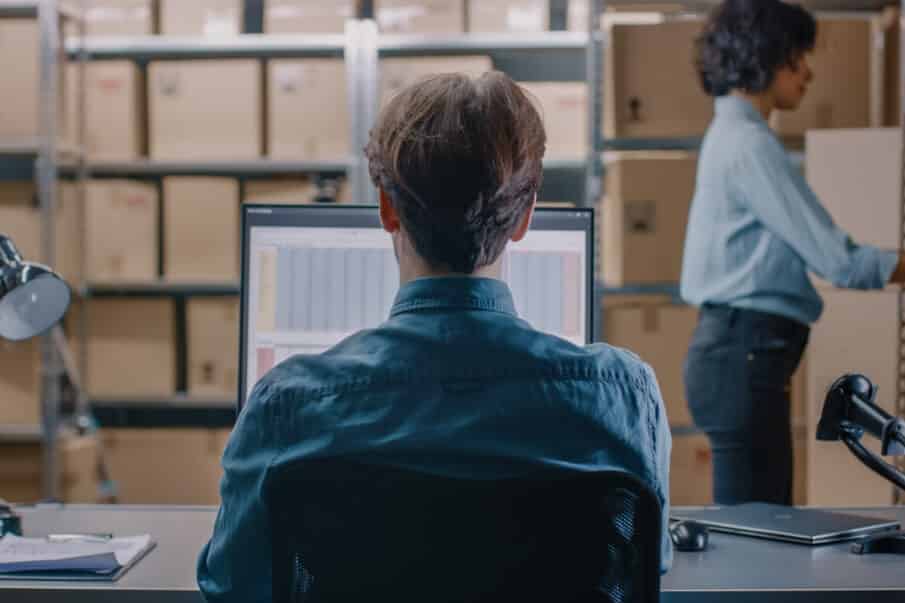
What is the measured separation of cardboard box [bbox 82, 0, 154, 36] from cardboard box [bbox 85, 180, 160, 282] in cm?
51

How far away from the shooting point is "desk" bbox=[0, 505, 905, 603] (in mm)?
1230

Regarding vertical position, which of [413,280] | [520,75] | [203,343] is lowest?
[203,343]

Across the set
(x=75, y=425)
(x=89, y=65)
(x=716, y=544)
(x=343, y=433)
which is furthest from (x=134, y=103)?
(x=343, y=433)

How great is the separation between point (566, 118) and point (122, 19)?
1530 millimetres

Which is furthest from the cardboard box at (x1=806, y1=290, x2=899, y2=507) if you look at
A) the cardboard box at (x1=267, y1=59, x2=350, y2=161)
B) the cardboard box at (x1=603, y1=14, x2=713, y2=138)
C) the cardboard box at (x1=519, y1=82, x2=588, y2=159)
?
the cardboard box at (x1=267, y1=59, x2=350, y2=161)

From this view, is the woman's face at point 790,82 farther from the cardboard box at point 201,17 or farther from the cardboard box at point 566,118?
the cardboard box at point 201,17

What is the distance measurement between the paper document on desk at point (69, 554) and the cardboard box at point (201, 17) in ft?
9.12

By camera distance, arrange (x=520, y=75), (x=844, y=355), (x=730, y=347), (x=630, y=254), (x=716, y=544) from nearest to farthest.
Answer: (x=716, y=544) → (x=730, y=347) → (x=844, y=355) → (x=630, y=254) → (x=520, y=75)

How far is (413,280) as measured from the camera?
101 centimetres

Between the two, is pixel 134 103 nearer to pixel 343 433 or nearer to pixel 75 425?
pixel 75 425

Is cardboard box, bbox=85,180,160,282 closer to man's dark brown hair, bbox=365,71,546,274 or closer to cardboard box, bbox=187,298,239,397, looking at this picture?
cardboard box, bbox=187,298,239,397

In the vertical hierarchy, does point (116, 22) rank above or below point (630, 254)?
above

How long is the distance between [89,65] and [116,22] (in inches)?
6.7

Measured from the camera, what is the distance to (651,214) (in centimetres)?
328
